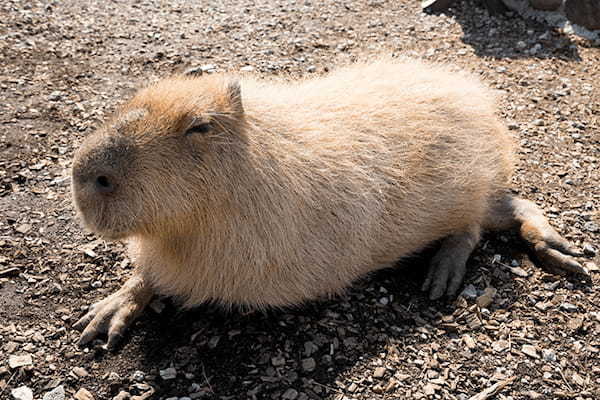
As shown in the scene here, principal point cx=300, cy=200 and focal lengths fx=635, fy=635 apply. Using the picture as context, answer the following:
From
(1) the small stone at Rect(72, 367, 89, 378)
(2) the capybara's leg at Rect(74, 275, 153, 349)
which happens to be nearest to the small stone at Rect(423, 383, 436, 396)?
(2) the capybara's leg at Rect(74, 275, 153, 349)

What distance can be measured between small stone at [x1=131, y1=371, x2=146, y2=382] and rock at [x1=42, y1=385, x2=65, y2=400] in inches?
11.6

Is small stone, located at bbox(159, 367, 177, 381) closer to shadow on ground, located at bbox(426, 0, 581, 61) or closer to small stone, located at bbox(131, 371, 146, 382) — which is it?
small stone, located at bbox(131, 371, 146, 382)

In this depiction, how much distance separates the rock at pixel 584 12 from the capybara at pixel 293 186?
2.64 m

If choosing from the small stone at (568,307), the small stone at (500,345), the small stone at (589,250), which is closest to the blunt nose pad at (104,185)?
the small stone at (500,345)

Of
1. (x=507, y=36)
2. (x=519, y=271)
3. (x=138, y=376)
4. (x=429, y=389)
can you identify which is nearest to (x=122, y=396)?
(x=138, y=376)

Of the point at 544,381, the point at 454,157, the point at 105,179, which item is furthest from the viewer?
the point at 454,157

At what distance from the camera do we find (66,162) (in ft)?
13.2

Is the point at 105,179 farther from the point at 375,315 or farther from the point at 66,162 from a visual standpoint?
the point at 66,162

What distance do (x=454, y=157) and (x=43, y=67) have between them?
11.2ft

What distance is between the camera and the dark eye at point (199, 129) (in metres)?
2.52

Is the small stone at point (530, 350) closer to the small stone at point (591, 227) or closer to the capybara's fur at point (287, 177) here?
the capybara's fur at point (287, 177)

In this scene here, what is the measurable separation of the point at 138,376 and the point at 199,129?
3.62 ft

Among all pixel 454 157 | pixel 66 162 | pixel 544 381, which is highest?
pixel 454 157

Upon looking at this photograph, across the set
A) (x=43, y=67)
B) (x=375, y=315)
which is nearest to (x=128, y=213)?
(x=375, y=315)
